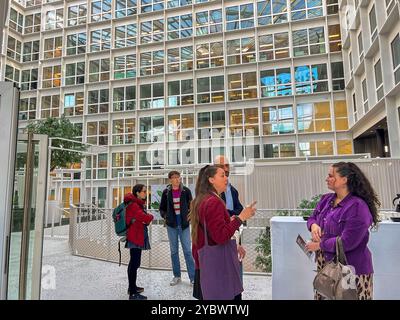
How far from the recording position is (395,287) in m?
1.97

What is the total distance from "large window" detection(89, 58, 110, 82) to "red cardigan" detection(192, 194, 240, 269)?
261 inches

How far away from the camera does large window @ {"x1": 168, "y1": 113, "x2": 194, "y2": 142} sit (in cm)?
1030

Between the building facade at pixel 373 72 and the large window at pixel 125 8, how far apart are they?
5.95 metres

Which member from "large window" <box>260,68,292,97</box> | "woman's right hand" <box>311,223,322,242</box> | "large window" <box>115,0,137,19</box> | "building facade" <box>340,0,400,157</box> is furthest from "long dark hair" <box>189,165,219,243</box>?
"large window" <box>260,68,292,97</box>

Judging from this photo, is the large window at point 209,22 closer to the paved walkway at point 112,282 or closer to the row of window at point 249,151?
the row of window at point 249,151

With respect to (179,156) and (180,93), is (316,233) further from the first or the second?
(180,93)

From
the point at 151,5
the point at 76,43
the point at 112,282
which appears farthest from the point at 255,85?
the point at 112,282

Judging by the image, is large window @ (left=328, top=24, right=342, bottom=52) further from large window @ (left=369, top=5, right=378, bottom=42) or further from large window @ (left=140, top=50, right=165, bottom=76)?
large window @ (left=140, top=50, right=165, bottom=76)

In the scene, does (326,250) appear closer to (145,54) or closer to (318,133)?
(145,54)

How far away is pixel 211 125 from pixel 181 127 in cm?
112

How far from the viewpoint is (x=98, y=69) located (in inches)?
290
